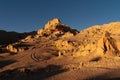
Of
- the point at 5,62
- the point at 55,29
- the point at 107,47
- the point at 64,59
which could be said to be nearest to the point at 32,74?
the point at 64,59

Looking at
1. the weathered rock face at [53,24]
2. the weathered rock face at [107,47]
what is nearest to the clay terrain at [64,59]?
the weathered rock face at [107,47]

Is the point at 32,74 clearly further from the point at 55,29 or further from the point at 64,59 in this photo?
the point at 55,29

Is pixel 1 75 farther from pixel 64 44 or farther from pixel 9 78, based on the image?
pixel 64 44

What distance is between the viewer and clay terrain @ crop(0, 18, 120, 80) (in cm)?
1725

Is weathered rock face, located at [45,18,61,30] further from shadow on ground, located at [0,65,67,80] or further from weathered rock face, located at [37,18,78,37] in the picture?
shadow on ground, located at [0,65,67,80]

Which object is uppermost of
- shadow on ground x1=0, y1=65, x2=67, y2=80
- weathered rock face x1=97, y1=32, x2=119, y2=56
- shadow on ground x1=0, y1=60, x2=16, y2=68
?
weathered rock face x1=97, y1=32, x2=119, y2=56

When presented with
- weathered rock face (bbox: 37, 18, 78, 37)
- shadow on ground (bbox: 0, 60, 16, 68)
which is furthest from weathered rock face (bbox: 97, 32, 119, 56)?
weathered rock face (bbox: 37, 18, 78, 37)

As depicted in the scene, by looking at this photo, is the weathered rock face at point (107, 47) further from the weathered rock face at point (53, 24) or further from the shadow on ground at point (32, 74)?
the weathered rock face at point (53, 24)

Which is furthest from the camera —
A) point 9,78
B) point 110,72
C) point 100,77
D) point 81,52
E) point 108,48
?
point 81,52

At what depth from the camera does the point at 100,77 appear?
15.6 metres

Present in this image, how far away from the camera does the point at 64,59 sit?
23359mm

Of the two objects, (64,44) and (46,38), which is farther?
(46,38)

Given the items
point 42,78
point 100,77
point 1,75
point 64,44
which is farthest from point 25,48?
point 100,77

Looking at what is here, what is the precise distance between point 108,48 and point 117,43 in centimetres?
106
